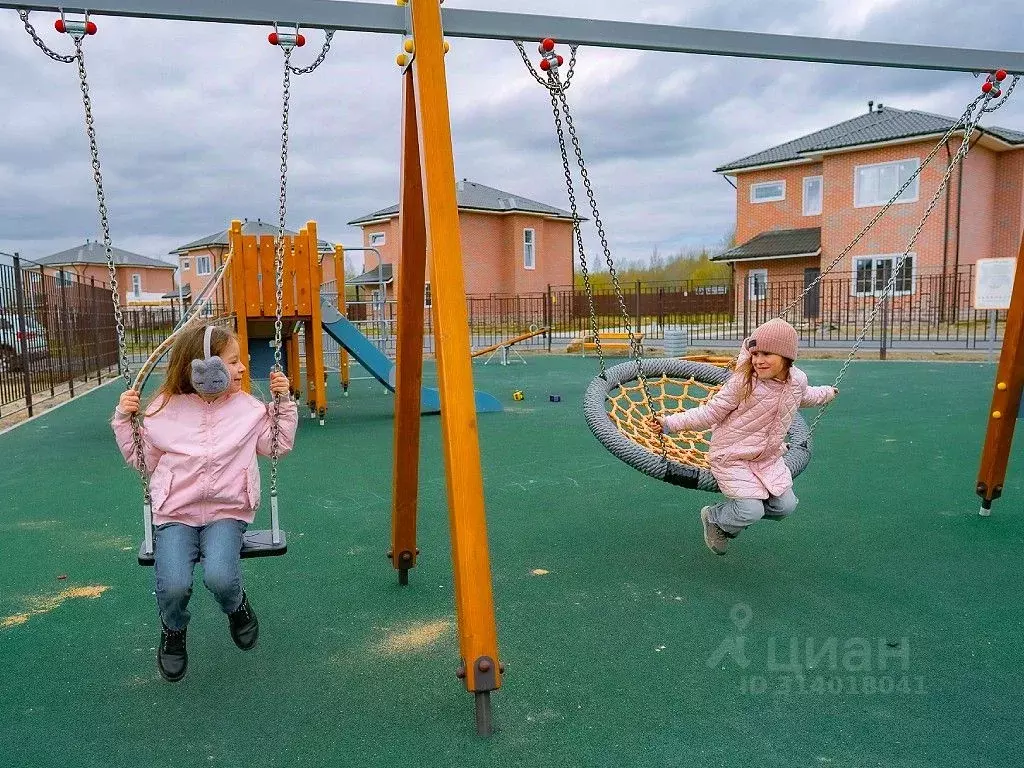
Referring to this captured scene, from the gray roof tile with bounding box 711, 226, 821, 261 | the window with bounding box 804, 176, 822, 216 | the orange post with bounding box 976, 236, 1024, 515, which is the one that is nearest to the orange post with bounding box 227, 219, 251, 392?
the orange post with bounding box 976, 236, 1024, 515

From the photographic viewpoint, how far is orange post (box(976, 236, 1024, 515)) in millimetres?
3855

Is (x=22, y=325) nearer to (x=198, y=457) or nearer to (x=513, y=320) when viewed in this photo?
(x=198, y=457)

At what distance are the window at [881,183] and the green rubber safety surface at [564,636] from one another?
64.4 feet

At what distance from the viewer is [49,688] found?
2.48 m

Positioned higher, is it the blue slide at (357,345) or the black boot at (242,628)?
the blue slide at (357,345)

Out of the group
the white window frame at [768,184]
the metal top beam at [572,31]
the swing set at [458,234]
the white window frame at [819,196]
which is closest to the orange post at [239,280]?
the swing set at [458,234]

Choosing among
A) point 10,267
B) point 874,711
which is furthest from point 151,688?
point 10,267

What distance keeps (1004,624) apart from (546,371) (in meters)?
11.1

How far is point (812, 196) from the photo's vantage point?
25375 millimetres

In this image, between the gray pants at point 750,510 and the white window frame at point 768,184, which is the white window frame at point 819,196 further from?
the gray pants at point 750,510

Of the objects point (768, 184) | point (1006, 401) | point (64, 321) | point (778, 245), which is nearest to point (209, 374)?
point (1006, 401)

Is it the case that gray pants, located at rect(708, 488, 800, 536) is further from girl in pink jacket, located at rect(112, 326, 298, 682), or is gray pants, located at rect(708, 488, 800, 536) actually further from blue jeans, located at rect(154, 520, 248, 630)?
blue jeans, located at rect(154, 520, 248, 630)

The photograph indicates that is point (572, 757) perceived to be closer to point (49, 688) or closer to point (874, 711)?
point (874, 711)

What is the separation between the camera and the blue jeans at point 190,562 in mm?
2375
